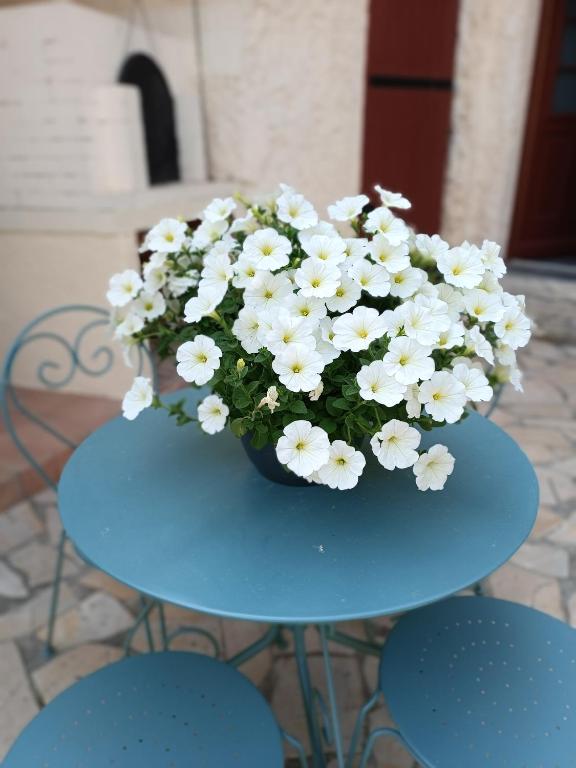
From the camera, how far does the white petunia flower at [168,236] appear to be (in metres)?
1.06

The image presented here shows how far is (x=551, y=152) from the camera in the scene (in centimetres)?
493

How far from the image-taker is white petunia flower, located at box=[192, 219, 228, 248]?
1081mm

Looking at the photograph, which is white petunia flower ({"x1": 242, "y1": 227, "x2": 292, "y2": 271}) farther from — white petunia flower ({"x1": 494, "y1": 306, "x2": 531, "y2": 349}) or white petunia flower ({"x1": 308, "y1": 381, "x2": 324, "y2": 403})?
white petunia flower ({"x1": 494, "y1": 306, "x2": 531, "y2": 349})

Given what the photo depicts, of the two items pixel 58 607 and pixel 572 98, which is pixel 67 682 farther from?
pixel 572 98

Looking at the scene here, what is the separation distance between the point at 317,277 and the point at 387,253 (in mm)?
142

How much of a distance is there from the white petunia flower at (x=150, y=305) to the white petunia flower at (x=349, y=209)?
1.11ft

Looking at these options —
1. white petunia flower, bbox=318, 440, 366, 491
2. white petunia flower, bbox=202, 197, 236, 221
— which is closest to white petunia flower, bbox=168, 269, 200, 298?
white petunia flower, bbox=202, 197, 236, 221

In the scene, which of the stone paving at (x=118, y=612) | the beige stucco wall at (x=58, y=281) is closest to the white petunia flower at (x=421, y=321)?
the stone paving at (x=118, y=612)

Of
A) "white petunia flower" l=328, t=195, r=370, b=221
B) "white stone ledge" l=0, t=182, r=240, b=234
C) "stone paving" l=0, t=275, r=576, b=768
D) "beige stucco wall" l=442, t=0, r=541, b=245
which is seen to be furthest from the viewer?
"beige stucco wall" l=442, t=0, r=541, b=245

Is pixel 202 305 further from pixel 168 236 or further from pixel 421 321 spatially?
pixel 421 321

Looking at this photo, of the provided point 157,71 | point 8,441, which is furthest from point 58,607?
point 157,71

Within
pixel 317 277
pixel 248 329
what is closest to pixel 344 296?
pixel 317 277

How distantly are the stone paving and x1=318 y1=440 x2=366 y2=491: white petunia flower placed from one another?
0.92m

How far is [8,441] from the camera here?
101 inches
